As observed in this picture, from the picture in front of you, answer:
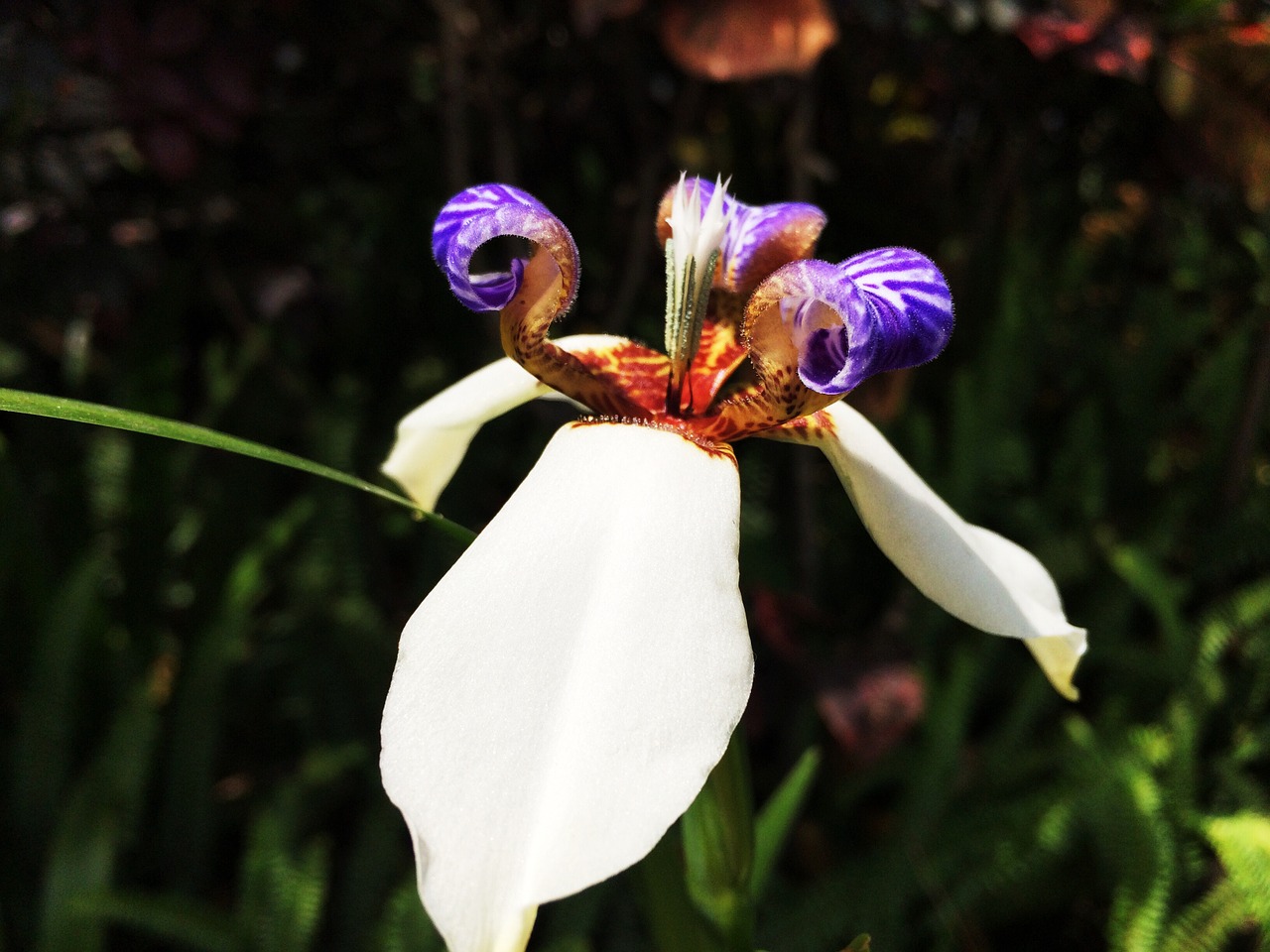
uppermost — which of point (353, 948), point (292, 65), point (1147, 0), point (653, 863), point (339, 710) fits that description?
point (1147, 0)

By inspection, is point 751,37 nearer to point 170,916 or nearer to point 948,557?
point 948,557

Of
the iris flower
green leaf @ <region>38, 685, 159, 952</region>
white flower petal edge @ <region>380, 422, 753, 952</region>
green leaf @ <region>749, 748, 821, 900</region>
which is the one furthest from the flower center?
green leaf @ <region>38, 685, 159, 952</region>

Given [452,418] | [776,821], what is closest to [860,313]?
[452,418]

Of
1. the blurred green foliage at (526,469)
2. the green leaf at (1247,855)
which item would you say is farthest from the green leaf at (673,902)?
the green leaf at (1247,855)

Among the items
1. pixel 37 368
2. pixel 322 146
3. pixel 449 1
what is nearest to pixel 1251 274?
pixel 449 1

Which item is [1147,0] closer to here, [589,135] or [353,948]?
[589,135]

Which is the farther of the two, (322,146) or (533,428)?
(533,428)

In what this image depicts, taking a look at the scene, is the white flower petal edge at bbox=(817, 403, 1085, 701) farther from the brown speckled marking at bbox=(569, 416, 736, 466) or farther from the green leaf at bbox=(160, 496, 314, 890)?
the green leaf at bbox=(160, 496, 314, 890)
